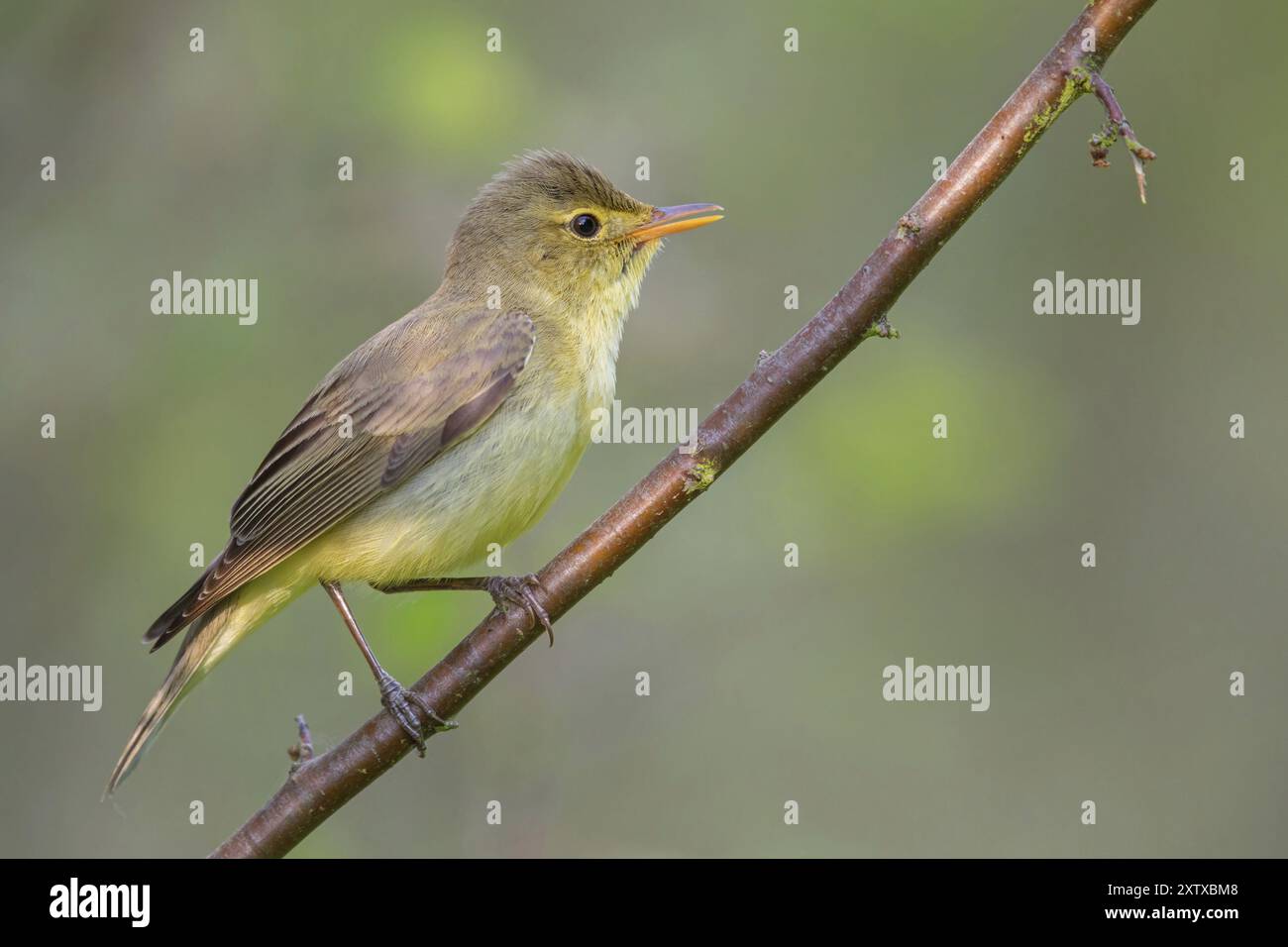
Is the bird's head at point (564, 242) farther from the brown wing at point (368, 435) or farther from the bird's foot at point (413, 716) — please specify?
the bird's foot at point (413, 716)

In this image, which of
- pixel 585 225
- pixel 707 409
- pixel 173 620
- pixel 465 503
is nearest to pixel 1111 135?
pixel 465 503

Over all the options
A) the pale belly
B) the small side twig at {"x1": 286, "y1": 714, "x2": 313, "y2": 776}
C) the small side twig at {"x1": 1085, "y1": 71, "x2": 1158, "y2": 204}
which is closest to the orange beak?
the pale belly

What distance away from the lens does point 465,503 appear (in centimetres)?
539

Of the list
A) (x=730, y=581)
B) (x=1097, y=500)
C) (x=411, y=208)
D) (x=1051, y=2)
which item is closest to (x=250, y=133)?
(x=411, y=208)

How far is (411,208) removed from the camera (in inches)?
279

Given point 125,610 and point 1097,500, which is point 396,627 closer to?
Answer: point 125,610

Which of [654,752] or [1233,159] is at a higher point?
[1233,159]

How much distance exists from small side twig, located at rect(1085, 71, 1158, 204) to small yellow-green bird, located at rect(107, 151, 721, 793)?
199 cm

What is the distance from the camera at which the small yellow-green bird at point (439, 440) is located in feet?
17.8

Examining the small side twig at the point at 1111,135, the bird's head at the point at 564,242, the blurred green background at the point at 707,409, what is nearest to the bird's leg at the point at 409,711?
the blurred green background at the point at 707,409

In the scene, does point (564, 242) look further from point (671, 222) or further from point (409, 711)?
point (409, 711)

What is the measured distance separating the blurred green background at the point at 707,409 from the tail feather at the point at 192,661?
1.83 ft
